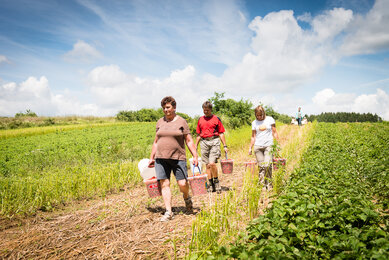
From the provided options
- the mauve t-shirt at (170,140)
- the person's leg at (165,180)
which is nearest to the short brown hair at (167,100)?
the mauve t-shirt at (170,140)

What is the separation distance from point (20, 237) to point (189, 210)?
255cm

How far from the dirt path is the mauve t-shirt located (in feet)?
2.84

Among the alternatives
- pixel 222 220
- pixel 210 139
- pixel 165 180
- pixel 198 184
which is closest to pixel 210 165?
pixel 210 139

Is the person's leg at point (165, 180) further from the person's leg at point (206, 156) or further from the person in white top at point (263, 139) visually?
the person in white top at point (263, 139)

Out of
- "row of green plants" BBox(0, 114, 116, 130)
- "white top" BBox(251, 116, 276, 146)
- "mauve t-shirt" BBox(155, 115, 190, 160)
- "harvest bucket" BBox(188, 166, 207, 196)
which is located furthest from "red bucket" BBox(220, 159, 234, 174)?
"row of green plants" BBox(0, 114, 116, 130)

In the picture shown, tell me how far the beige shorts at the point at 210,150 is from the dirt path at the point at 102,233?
86 cm

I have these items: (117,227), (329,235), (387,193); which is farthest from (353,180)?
(117,227)

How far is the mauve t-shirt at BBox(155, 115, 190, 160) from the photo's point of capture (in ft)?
11.4

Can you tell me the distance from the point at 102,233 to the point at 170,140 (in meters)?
1.72

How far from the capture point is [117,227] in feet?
11.4

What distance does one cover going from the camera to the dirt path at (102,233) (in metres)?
2.80

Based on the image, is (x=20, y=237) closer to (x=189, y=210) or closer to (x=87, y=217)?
(x=87, y=217)

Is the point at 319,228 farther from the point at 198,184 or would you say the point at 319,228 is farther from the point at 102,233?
the point at 102,233

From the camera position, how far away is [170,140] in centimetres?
349
